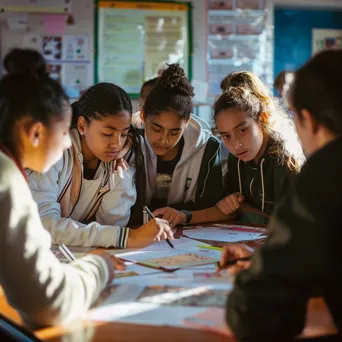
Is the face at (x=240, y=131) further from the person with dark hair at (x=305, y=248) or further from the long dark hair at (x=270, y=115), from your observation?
the person with dark hair at (x=305, y=248)

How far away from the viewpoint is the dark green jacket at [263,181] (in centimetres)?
172

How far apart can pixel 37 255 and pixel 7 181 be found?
123mm

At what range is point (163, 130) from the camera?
1649mm

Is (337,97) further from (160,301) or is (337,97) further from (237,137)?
(237,137)

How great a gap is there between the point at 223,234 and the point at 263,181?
34 centimetres

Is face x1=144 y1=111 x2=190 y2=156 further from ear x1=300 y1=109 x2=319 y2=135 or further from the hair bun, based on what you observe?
ear x1=300 y1=109 x2=319 y2=135

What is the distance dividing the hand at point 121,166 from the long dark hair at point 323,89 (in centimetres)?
89

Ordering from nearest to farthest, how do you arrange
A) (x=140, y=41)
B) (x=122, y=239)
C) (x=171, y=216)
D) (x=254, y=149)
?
1. (x=122, y=239)
2. (x=171, y=216)
3. (x=254, y=149)
4. (x=140, y=41)

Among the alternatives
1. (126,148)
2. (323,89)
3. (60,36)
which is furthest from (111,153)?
(60,36)

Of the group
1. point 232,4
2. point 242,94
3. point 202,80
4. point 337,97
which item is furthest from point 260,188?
point 232,4

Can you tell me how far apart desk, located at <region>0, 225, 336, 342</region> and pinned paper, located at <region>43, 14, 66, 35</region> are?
2981mm

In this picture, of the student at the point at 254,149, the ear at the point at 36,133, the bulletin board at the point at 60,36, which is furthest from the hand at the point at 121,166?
the bulletin board at the point at 60,36

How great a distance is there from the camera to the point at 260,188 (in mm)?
1764

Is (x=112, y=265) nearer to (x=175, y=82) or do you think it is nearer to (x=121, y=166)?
(x=121, y=166)
